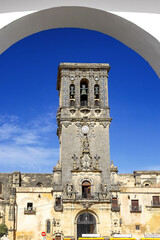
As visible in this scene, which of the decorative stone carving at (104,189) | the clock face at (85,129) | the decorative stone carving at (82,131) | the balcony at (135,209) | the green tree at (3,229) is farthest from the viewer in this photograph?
the clock face at (85,129)

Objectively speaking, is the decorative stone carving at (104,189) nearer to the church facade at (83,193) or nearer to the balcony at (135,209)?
the church facade at (83,193)

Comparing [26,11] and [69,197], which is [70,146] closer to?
[69,197]

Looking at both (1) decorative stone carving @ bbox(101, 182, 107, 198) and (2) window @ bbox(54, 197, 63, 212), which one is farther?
(1) decorative stone carving @ bbox(101, 182, 107, 198)

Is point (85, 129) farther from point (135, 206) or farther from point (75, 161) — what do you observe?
point (135, 206)

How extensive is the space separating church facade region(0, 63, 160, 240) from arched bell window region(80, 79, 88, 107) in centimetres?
12

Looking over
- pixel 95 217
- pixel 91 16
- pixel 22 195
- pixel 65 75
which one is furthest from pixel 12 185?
pixel 91 16

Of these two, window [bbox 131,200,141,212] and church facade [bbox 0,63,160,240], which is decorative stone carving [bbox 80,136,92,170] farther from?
window [bbox 131,200,141,212]

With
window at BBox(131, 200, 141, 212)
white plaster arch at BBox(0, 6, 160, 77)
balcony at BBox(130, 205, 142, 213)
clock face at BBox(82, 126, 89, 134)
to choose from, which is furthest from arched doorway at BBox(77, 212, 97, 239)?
white plaster arch at BBox(0, 6, 160, 77)

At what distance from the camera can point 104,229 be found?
3272 cm

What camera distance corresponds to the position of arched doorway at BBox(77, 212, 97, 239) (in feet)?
108

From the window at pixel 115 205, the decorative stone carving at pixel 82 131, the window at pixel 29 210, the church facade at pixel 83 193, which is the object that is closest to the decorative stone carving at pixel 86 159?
the church facade at pixel 83 193

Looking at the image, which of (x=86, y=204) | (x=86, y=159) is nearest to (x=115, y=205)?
(x=86, y=204)

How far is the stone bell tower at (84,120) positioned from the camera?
34.7m

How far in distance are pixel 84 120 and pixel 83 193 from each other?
8.04m
